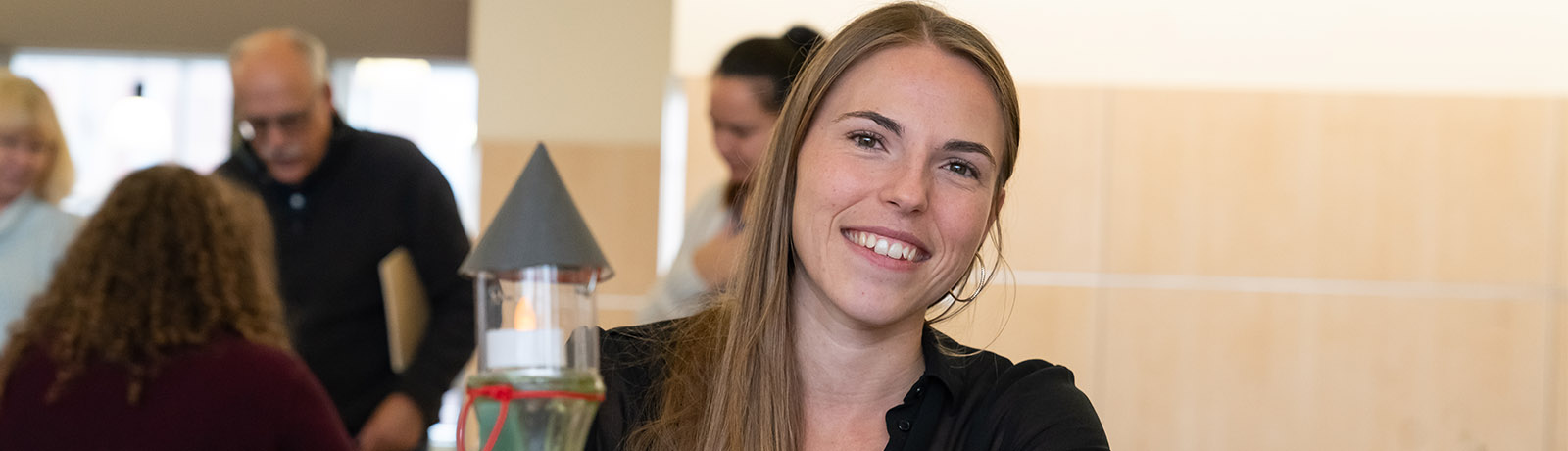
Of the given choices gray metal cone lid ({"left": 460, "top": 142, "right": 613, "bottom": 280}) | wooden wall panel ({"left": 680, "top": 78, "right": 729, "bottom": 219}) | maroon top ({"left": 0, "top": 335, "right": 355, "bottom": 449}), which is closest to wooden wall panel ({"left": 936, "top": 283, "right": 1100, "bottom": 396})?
wooden wall panel ({"left": 680, "top": 78, "right": 729, "bottom": 219})

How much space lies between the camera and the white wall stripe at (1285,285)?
3.82 metres

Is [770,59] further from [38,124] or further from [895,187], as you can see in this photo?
[38,124]

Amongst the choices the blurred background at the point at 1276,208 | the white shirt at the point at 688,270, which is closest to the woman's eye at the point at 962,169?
the white shirt at the point at 688,270

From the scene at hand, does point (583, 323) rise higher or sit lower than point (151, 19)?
lower

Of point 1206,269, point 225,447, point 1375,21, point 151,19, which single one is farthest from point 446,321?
point 151,19

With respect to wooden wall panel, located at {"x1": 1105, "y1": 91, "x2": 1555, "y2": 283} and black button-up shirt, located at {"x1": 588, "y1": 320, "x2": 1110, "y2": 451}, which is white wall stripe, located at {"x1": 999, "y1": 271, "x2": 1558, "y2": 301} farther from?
black button-up shirt, located at {"x1": 588, "y1": 320, "x2": 1110, "y2": 451}

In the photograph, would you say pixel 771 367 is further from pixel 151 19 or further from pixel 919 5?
pixel 151 19

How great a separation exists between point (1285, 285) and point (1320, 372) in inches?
9.3

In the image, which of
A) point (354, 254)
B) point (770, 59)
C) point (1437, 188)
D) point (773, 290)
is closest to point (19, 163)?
point (354, 254)

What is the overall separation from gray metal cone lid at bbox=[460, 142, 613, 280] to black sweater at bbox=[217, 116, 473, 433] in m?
2.04

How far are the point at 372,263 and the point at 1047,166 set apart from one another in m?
1.81

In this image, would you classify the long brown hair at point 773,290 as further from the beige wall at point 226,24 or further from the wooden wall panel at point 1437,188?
the beige wall at point 226,24

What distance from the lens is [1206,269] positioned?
3842 mm

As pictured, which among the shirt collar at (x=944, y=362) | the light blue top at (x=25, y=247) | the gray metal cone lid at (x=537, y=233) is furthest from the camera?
the light blue top at (x=25, y=247)
